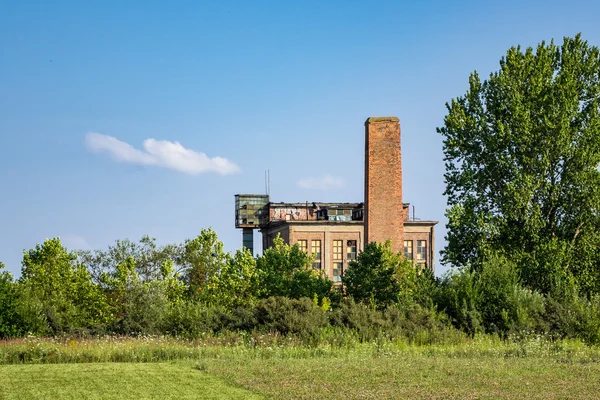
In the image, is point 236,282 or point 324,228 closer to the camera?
point 236,282

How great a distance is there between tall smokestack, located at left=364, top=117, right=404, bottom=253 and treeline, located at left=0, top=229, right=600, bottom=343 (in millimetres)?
3159

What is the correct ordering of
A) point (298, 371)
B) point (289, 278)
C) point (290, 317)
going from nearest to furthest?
point (298, 371) < point (290, 317) < point (289, 278)

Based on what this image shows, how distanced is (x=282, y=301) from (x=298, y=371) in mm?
8141

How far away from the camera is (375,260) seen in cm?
3416

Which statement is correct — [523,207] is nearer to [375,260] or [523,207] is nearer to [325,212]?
[375,260]

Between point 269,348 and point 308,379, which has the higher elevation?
point 269,348

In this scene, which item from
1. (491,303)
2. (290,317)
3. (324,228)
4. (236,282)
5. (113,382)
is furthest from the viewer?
(324,228)

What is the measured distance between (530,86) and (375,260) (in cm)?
1050

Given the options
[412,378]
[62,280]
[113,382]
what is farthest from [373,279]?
[113,382]

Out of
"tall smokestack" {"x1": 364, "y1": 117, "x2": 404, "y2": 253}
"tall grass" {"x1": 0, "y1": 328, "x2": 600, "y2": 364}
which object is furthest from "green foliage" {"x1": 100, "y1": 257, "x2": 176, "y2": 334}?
"tall smokestack" {"x1": 364, "y1": 117, "x2": 404, "y2": 253}

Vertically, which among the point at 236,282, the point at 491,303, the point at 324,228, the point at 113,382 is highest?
A: the point at 324,228

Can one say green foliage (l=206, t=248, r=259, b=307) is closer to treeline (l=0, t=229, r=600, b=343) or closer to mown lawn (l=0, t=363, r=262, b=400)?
treeline (l=0, t=229, r=600, b=343)

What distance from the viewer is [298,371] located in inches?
622

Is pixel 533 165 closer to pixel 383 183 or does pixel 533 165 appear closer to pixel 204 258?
pixel 383 183
